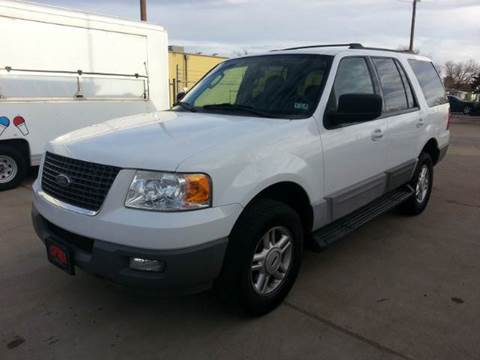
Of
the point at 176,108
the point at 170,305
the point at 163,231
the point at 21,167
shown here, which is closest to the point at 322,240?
the point at 170,305

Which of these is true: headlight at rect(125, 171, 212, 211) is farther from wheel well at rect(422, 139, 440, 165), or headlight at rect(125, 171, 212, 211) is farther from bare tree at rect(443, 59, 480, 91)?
bare tree at rect(443, 59, 480, 91)

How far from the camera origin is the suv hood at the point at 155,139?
259 cm

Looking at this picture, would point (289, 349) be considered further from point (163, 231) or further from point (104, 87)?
point (104, 87)

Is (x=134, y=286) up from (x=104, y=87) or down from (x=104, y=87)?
down

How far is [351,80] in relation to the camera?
393 centimetres

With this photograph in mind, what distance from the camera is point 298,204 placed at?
3414 millimetres

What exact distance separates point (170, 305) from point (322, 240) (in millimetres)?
1302

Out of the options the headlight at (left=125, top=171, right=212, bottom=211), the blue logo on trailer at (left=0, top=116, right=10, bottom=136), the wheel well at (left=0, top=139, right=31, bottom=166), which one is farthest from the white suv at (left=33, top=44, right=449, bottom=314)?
the wheel well at (left=0, top=139, right=31, bottom=166)

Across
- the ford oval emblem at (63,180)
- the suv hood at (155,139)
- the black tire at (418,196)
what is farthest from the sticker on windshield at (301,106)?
the black tire at (418,196)

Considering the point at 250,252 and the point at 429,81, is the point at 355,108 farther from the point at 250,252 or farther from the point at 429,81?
Answer: the point at 429,81

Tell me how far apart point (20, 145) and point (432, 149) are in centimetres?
615

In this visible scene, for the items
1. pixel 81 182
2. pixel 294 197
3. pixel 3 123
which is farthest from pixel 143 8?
pixel 81 182

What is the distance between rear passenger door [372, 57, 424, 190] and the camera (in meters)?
4.40

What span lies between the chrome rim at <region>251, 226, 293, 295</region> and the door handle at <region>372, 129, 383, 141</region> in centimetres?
144
